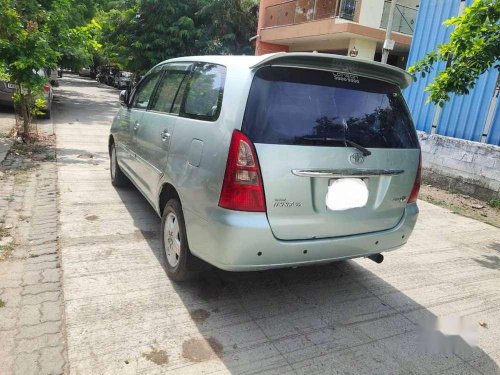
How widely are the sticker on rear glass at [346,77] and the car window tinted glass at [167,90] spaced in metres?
1.47

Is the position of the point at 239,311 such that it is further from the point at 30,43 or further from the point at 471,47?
the point at 30,43

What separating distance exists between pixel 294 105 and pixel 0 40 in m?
6.48

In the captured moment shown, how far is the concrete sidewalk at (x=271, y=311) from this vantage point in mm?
2611

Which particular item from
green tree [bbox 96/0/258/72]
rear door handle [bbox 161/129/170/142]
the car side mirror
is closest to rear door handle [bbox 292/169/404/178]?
rear door handle [bbox 161/129/170/142]

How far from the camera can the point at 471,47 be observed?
509 centimetres

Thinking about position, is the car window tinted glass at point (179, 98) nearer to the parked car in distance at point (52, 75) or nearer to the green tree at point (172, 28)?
the parked car in distance at point (52, 75)

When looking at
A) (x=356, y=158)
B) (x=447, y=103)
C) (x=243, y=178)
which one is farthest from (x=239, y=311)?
(x=447, y=103)

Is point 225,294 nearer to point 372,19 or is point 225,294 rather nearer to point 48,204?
point 48,204

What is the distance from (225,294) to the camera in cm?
333

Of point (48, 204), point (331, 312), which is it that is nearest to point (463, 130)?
point (331, 312)

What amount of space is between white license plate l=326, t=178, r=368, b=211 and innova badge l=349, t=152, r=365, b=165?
12 cm

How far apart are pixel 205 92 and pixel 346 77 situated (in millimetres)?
1057

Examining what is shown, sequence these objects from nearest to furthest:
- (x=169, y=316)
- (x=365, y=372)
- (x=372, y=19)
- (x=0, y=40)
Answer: (x=365, y=372), (x=169, y=316), (x=0, y=40), (x=372, y=19)

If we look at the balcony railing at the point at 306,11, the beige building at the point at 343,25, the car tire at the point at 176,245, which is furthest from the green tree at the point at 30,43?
the balcony railing at the point at 306,11
